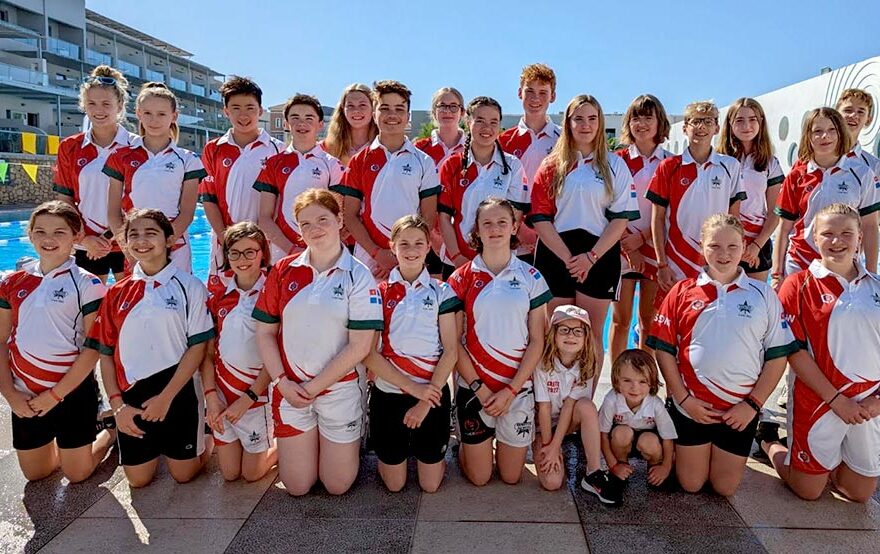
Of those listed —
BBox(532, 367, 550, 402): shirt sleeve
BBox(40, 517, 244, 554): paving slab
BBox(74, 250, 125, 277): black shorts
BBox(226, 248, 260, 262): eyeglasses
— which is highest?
BBox(226, 248, 260, 262): eyeglasses

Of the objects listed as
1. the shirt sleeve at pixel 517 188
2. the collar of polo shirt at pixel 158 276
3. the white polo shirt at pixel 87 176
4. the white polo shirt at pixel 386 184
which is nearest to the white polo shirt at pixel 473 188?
the shirt sleeve at pixel 517 188

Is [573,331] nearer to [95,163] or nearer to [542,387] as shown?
[542,387]

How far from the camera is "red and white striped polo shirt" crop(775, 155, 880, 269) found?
4.09m

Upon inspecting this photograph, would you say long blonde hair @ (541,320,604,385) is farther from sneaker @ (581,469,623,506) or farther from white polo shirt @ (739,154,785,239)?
white polo shirt @ (739,154,785,239)

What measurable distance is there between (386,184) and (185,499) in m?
2.19

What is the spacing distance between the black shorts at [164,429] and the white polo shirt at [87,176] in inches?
60.9

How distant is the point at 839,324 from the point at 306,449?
2.77 meters

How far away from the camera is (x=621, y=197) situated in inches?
153

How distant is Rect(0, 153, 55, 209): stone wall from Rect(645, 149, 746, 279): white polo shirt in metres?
22.7

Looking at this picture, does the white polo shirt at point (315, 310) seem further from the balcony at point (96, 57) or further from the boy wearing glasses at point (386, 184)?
the balcony at point (96, 57)

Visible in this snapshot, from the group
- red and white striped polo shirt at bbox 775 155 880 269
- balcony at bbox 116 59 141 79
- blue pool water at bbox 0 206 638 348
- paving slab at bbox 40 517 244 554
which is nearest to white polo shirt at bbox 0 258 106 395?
paving slab at bbox 40 517 244 554

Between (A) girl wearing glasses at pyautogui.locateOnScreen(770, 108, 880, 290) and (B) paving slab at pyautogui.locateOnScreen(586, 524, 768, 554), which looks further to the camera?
(A) girl wearing glasses at pyautogui.locateOnScreen(770, 108, 880, 290)

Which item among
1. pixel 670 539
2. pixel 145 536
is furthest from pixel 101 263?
Result: pixel 670 539

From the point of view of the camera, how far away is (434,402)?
3.24 meters
